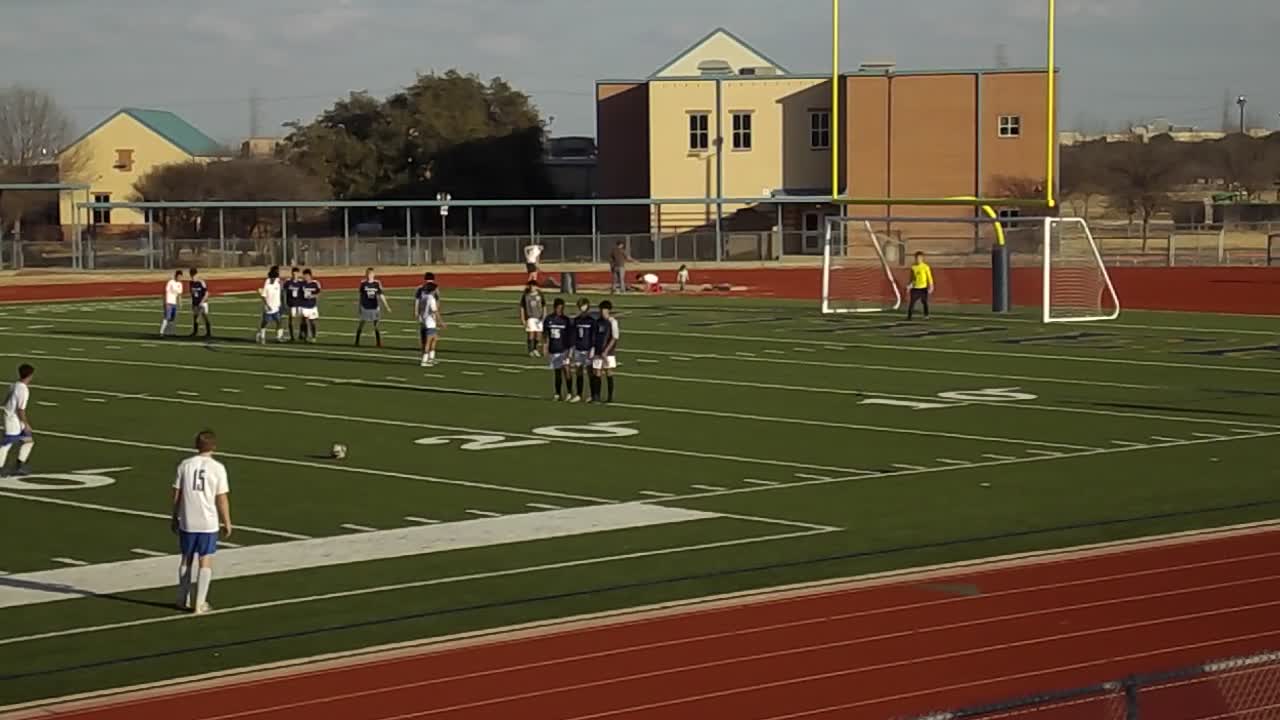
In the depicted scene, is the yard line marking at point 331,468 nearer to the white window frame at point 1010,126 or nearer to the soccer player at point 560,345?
the soccer player at point 560,345

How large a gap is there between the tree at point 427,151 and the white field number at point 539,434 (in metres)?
70.9

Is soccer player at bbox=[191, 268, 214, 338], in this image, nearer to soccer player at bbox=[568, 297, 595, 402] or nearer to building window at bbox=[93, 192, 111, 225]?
soccer player at bbox=[568, 297, 595, 402]

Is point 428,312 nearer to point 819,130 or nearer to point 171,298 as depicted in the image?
point 171,298

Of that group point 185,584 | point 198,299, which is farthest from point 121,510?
point 198,299

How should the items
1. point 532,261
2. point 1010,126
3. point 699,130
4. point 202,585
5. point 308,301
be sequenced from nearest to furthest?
point 202,585
point 308,301
point 532,261
point 1010,126
point 699,130

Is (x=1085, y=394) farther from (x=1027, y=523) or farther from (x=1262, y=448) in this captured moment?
(x=1027, y=523)

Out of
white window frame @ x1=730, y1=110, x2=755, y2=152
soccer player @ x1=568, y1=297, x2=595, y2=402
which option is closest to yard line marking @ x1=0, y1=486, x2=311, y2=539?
soccer player @ x1=568, y1=297, x2=595, y2=402

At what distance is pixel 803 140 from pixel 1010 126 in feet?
29.6

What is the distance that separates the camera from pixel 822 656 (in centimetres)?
1294

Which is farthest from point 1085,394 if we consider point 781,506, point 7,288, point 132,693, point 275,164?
point 275,164

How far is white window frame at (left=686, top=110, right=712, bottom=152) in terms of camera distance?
81250 millimetres

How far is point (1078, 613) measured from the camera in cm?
1416

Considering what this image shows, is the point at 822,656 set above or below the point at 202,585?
below

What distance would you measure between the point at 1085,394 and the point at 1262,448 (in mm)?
5655
